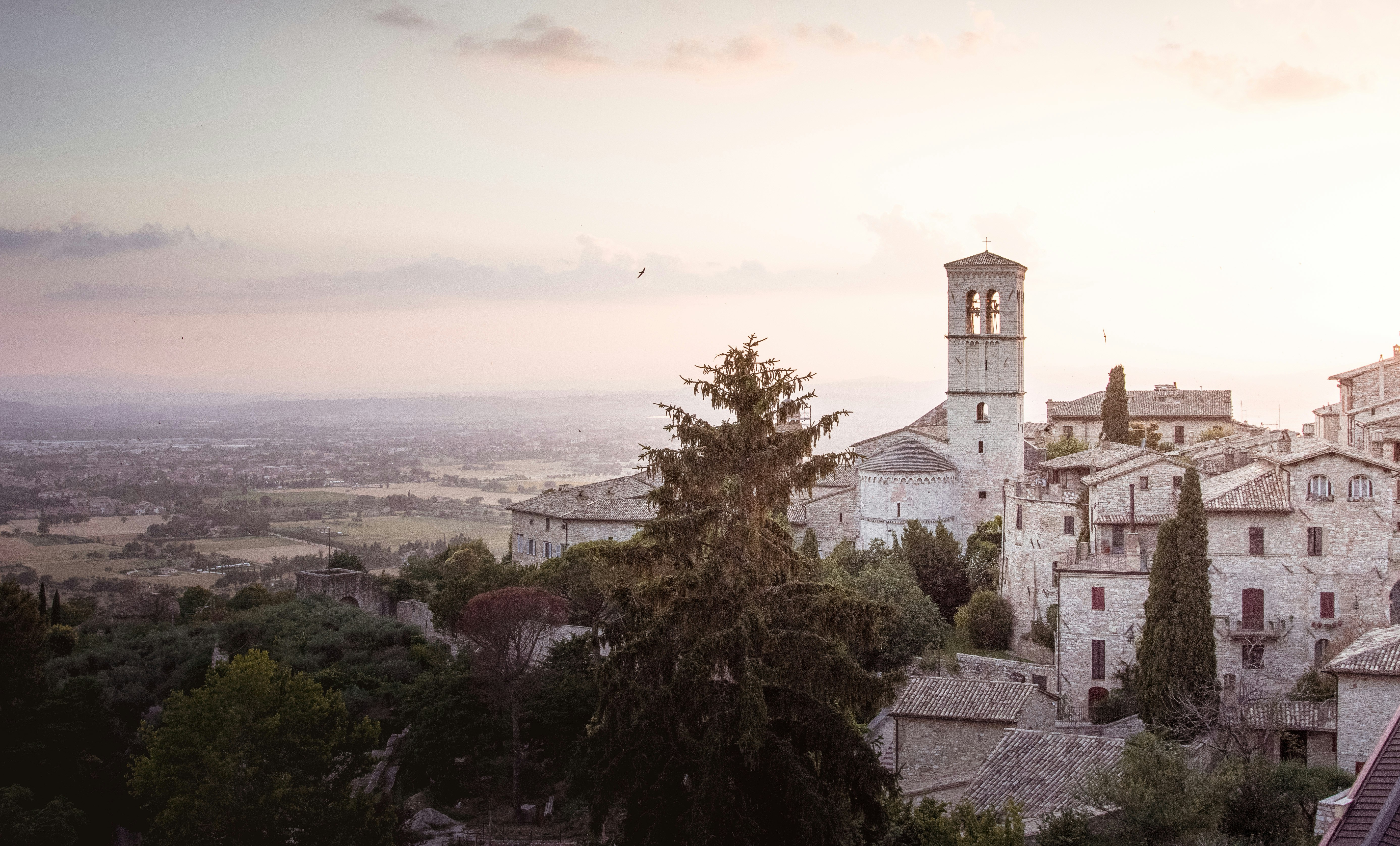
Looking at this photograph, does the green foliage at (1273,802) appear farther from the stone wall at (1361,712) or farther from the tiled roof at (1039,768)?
the tiled roof at (1039,768)

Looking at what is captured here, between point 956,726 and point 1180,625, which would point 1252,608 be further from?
point 956,726

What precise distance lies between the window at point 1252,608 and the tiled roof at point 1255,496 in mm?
2261

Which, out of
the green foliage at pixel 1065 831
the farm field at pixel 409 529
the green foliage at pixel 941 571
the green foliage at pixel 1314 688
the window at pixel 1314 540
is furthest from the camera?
the farm field at pixel 409 529

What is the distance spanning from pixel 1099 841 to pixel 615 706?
9.55m

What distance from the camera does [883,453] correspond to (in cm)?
4694

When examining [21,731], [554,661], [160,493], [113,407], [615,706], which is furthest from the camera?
[113,407]

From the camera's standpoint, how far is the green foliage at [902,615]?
111 feet

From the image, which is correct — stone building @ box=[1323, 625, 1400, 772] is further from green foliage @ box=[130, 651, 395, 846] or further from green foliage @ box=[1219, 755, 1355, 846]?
green foliage @ box=[130, 651, 395, 846]

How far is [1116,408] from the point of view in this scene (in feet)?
158

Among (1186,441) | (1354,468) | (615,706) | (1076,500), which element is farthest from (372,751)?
(1186,441)

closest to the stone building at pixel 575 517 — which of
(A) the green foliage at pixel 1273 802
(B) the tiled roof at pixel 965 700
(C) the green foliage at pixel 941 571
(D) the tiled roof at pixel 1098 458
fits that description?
(C) the green foliage at pixel 941 571

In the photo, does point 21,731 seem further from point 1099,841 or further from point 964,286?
point 964,286

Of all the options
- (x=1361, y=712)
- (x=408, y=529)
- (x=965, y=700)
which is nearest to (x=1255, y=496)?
(x=1361, y=712)

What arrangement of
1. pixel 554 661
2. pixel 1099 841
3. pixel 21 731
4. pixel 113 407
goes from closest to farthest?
pixel 1099 841 → pixel 21 731 → pixel 554 661 → pixel 113 407
